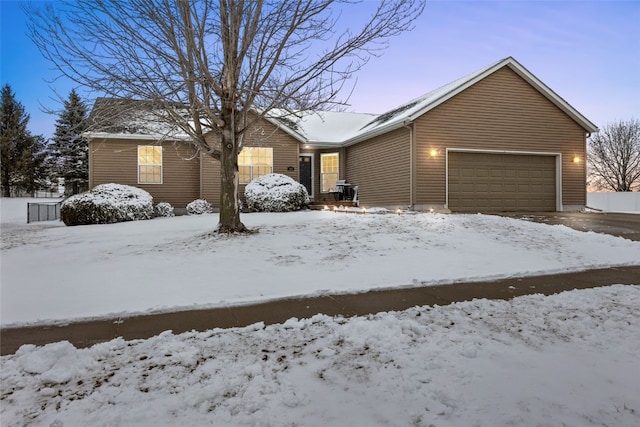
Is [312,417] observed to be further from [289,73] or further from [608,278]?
[289,73]

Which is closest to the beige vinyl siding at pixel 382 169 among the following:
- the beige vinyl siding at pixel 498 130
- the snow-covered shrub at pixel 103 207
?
the beige vinyl siding at pixel 498 130

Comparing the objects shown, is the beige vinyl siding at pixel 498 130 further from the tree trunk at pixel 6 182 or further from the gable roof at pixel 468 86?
the tree trunk at pixel 6 182

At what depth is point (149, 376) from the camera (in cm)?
235

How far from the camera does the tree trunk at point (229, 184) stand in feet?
26.6

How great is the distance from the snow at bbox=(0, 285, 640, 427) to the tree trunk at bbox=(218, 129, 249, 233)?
202 inches

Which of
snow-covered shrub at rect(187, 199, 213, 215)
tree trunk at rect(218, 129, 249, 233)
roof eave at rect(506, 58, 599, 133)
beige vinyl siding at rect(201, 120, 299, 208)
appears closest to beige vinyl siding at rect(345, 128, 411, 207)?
beige vinyl siding at rect(201, 120, 299, 208)

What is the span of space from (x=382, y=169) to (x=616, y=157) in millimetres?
30098

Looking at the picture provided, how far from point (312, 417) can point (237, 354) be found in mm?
949

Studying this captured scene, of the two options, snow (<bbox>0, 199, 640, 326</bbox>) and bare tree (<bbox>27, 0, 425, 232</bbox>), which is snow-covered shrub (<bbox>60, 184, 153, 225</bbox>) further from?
bare tree (<bbox>27, 0, 425, 232</bbox>)

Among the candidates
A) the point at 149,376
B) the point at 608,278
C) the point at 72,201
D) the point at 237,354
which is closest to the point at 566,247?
the point at 608,278

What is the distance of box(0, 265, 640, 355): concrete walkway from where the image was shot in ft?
10.6

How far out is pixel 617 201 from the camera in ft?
84.7

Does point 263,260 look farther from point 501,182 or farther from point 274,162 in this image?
point 501,182

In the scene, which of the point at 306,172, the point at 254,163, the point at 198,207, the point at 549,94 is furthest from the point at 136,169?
the point at 549,94
